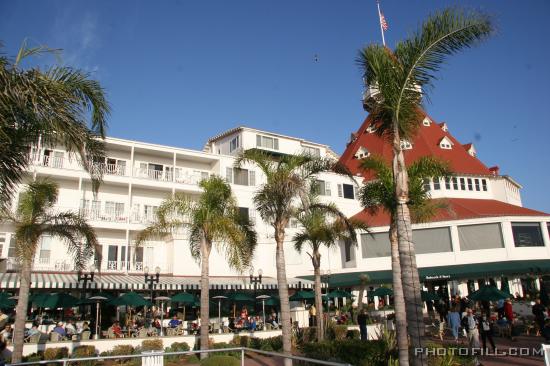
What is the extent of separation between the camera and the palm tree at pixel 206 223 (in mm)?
19266

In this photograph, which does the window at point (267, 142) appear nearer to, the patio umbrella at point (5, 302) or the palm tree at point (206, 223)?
the palm tree at point (206, 223)

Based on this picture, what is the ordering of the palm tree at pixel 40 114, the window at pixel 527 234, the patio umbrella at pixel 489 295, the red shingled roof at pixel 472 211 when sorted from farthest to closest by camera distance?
the red shingled roof at pixel 472 211
the window at pixel 527 234
the patio umbrella at pixel 489 295
the palm tree at pixel 40 114

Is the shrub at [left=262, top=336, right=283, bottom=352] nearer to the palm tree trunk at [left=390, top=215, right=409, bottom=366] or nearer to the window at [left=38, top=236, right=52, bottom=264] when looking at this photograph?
the palm tree trunk at [left=390, top=215, right=409, bottom=366]

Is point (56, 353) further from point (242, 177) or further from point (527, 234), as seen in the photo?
point (527, 234)

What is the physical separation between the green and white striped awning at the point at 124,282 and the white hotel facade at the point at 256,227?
0.26 ft

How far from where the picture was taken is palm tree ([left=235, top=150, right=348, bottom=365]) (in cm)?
1688

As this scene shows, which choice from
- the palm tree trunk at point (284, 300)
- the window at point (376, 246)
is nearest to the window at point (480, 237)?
the window at point (376, 246)

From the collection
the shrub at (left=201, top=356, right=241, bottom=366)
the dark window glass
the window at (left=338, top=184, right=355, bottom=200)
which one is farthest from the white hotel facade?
the shrub at (left=201, top=356, right=241, bottom=366)

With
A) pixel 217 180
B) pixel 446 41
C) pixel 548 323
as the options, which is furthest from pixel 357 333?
pixel 446 41

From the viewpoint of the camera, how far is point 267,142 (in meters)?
42.5

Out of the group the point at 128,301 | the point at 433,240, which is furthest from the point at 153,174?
the point at 433,240

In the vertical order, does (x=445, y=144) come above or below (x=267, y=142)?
below

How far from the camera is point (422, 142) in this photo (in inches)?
1734

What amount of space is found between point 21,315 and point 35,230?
304 cm
